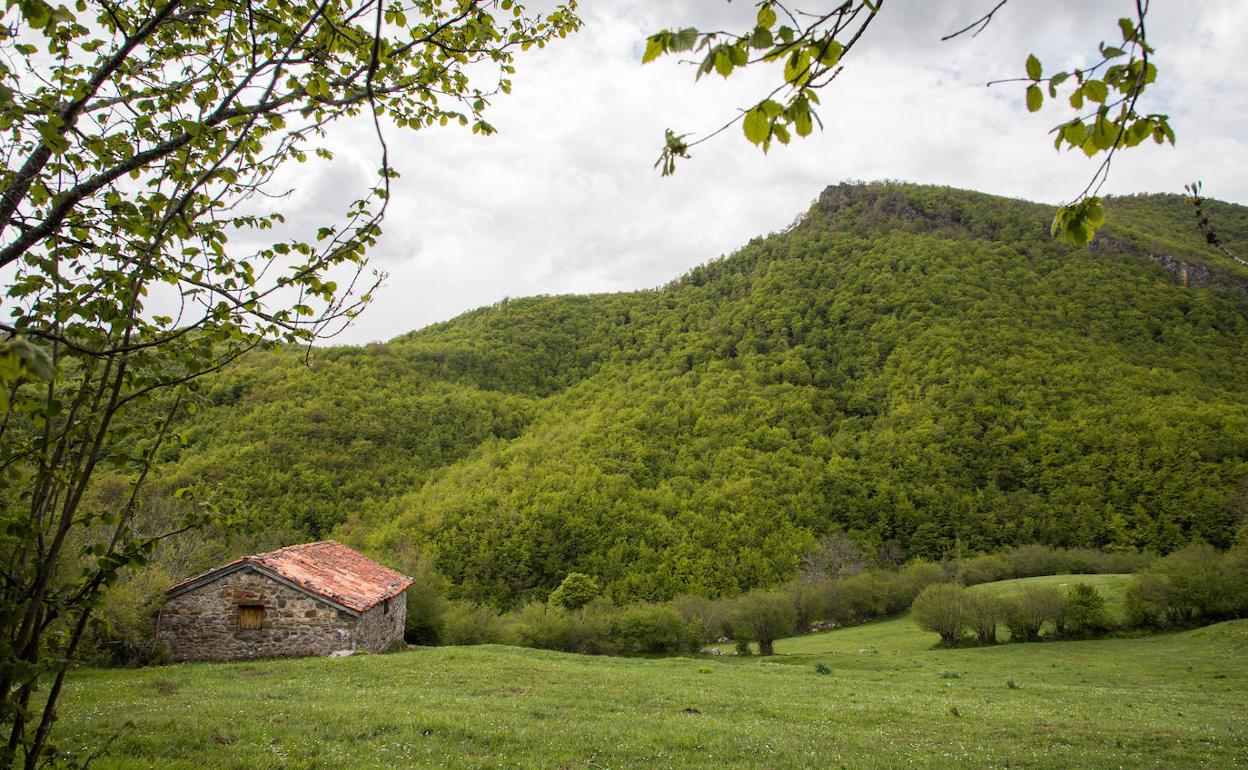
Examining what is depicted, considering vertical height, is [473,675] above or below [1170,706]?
above

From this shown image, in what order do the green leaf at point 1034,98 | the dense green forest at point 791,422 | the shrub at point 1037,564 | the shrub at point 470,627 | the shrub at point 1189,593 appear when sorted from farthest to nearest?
the dense green forest at point 791,422
the shrub at point 1037,564
the shrub at point 1189,593
the shrub at point 470,627
the green leaf at point 1034,98

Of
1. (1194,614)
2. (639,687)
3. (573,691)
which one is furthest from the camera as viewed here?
(1194,614)

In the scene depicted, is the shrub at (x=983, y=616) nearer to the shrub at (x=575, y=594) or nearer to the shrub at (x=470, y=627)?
the shrub at (x=575, y=594)

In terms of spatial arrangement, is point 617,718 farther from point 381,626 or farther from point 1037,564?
point 1037,564

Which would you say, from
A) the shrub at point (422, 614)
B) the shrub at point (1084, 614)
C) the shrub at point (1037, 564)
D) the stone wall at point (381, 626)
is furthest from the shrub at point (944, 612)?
the stone wall at point (381, 626)

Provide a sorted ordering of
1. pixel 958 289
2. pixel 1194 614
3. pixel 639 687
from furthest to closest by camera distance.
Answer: pixel 958 289, pixel 1194 614, pixel 639 687

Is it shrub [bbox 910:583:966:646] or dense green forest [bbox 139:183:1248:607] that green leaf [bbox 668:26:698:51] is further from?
dense green forest [bbox 139:183:1248:607]

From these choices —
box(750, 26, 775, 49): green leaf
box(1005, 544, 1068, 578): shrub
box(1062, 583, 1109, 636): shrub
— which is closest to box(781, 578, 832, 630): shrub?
box(1062, 583, 1109, 636): shrub

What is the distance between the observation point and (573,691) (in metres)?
12.5

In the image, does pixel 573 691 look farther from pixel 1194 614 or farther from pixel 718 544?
pixel 718 544

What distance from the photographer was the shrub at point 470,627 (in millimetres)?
25719

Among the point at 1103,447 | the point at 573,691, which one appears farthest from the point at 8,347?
the point at 1103,447

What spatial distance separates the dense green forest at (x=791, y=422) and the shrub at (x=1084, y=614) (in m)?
21.5

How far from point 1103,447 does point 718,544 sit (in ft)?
129
